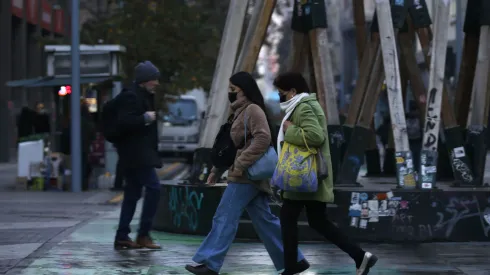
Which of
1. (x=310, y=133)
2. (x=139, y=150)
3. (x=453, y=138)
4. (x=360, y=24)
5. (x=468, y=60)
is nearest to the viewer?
(x=310, y=133)

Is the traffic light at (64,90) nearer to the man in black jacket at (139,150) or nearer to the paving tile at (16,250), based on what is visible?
the paving tile at (16,250)

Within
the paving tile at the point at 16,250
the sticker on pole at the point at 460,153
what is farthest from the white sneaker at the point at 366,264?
the sticker on pole at the point at 460,153

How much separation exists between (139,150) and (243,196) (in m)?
2.06

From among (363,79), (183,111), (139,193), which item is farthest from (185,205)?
(183,111)

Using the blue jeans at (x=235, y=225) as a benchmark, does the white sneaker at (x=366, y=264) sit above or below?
below

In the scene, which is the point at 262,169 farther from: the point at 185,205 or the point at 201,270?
the point at 185,205

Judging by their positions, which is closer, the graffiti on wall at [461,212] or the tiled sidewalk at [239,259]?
the tiled sidewalk at [239,259]

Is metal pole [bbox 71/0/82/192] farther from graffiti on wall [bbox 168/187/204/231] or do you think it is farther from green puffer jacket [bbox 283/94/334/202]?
green puffer jacket [bbox 283/94/334/202]

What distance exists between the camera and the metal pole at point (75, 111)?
20.6m

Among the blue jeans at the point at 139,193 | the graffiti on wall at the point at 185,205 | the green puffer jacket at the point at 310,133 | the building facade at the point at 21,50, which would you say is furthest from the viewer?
the building facade at the point at 21,50

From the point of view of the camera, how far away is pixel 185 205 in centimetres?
1208

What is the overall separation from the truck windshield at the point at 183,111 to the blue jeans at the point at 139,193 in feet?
84.8

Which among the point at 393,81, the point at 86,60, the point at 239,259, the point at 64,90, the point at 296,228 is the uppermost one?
the point at 86,60

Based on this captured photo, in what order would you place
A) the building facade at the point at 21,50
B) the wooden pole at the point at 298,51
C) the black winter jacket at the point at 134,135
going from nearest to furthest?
the black winter jacket at the point at 134,135 < the wooden pole at the point at 298,51 < the building facade at the point at 21,50
